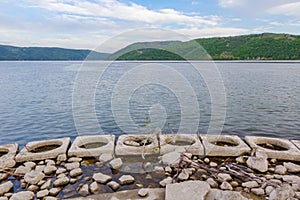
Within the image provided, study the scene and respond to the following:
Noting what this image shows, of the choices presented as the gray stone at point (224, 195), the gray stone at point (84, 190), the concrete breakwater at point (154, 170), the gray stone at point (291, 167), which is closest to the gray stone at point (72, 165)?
the concrete breakwater at point (154, 170)

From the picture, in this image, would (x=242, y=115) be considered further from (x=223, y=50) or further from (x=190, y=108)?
(x=223, y=50)

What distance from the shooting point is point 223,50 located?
69.8 m

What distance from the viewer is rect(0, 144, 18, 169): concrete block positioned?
22.6ft

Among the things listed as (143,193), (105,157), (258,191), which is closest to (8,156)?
(105,157)

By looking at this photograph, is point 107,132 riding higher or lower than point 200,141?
lower

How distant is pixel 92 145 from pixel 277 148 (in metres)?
6.64

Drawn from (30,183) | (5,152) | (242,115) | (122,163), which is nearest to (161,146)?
(122,163)

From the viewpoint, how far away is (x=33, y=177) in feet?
20.0

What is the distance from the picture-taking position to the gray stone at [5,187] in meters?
5.64

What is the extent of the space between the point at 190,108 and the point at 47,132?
8934 mm

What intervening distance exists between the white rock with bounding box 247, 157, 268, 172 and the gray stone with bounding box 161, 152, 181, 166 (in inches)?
80.5

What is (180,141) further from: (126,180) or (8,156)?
(8,156)

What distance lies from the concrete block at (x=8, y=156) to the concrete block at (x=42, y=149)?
0.20m

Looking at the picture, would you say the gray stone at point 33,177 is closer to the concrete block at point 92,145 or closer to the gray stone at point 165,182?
the concrete block at point 92,145
